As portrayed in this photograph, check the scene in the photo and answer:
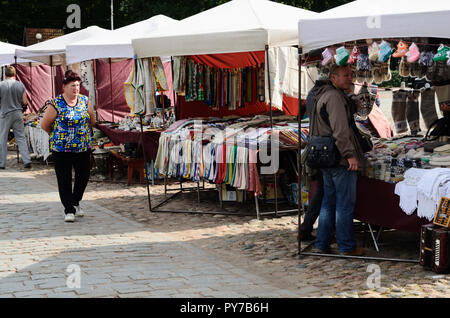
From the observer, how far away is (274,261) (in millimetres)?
6316

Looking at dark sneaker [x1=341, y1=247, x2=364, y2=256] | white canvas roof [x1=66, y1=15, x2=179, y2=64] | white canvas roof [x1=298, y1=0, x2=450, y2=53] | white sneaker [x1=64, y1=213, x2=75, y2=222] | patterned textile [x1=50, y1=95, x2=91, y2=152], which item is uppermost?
white canvas roof [x1=66, y1=15, x2=179, y2=64]

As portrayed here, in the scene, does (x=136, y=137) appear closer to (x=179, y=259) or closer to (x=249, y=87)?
(x=249, y=87)

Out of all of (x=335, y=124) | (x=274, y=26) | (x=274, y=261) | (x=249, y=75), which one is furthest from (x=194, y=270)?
(x=249, y=75)

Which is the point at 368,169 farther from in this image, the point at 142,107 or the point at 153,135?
the point at 153,135

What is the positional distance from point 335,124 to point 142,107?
4.13 metres

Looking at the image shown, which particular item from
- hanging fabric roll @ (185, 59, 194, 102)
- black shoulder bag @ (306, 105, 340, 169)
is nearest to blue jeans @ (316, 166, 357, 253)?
black shoulder bag @ (306, 105, 340, 169)

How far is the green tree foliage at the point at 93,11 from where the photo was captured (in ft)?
95.6

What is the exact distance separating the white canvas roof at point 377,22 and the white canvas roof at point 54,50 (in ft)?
29.2

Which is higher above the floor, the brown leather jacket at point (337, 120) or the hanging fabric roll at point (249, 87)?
the hanging fabric roll at point (249, 87)

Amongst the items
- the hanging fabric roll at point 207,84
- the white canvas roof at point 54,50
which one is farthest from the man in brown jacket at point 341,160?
the white canvas roof at point 54,50

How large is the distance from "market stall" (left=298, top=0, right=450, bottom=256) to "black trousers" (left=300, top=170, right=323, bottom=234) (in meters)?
0.42

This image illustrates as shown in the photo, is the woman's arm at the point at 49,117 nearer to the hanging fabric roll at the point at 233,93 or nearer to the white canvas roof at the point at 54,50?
the hanging fabric roll at the point at 233,93

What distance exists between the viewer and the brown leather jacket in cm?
594

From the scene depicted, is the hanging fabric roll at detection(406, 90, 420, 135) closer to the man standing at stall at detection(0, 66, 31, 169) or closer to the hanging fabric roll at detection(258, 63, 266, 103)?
the hanging fabric roll at detection(258, 63, 266, 103)
